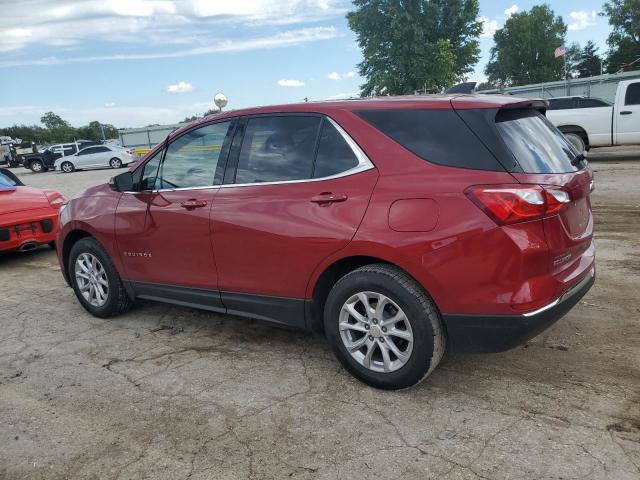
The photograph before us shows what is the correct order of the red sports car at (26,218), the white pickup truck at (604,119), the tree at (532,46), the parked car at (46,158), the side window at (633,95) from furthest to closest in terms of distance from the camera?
1. the tree at (532,46)
2. the parked car at (46,158)
3. the white pickup truck at (604,119)
4. the side window at (633,95)
5. the red sports car at (26,218)

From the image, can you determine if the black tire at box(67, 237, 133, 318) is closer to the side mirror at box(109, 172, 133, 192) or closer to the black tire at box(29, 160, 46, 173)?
the side mirror at box(109, 172, 133, 192)

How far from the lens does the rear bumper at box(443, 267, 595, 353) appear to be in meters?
2.78

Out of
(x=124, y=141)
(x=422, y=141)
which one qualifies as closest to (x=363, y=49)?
(x=124, y=141)

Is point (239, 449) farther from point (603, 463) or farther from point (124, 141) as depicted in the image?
point (124, 141)

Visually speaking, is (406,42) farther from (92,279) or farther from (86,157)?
(92,279)

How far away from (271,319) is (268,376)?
372mm

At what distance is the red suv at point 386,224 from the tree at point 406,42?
1552 inches

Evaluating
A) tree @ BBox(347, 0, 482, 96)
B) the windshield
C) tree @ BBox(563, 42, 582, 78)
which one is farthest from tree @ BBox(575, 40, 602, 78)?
the windshield

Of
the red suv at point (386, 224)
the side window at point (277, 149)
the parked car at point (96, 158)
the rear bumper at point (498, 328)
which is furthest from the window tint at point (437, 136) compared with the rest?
the parked car at point (96, 158)

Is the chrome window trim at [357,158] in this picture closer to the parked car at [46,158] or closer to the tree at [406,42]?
the parked car at [46,158]

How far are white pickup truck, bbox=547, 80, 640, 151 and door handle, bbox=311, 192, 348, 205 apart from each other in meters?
11.6

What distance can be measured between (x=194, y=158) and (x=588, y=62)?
281 ft

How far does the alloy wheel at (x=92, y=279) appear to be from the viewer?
15.6 ft

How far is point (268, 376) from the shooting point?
11.5ft
